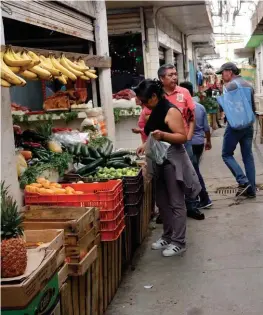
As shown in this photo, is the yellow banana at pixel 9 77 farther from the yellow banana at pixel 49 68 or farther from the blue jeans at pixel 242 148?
the blue jeans at pixel 242 148

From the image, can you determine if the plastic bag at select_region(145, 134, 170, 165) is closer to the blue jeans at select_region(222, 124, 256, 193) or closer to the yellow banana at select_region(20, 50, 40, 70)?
the yellow banana at select_region(20, 50, 40, 70)

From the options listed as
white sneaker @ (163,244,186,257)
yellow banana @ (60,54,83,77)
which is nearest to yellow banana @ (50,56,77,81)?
yellow banana @ (60,54,83,77)

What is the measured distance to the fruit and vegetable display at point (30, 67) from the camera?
3.27 metres

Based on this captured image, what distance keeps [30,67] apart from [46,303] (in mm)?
1891

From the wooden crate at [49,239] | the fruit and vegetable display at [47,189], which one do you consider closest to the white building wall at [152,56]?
the fruit and vegetable display at [47,189]

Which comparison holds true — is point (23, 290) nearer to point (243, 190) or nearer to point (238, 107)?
point (238, 107)

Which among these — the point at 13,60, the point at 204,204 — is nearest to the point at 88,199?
the point at 13,60

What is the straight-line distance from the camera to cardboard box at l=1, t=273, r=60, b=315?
2.38 meters

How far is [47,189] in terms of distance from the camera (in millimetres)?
4352

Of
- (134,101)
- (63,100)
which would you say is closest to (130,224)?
(63,100)

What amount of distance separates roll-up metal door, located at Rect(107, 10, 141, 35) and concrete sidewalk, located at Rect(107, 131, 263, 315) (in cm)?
611

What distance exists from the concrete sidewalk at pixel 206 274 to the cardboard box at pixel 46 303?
55.6 inches

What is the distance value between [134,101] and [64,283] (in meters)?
6.67

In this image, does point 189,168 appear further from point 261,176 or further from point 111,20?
point 111,20
